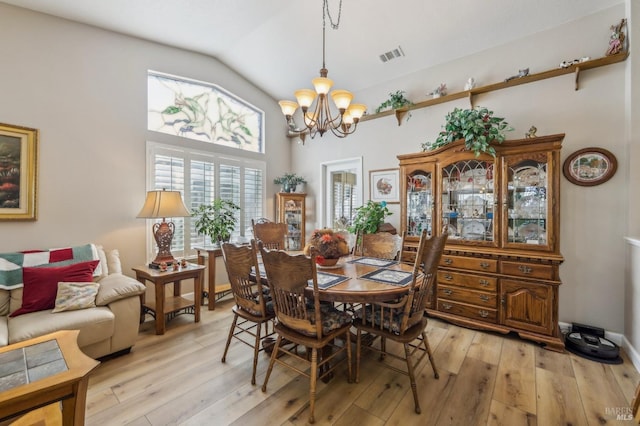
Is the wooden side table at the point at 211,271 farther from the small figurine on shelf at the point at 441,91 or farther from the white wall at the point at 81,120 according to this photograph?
the small figurine on shelf at the point at 441,91

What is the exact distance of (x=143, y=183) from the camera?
139 inches

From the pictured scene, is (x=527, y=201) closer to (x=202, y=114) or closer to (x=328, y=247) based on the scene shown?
(x=328, y=247)

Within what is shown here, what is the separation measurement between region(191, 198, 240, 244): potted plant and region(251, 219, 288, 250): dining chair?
2.06 ft

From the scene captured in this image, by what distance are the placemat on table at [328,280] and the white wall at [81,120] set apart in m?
2.64

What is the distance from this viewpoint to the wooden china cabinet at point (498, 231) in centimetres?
270

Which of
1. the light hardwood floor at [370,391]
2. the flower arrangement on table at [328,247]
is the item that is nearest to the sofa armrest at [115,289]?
the light hardwood floor at [370,391]

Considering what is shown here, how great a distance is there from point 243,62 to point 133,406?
4.32 metres

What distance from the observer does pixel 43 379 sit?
4.18 ft

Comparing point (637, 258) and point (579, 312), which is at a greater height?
point (637, 258)

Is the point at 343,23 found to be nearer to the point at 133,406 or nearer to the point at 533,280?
the point at 533,280

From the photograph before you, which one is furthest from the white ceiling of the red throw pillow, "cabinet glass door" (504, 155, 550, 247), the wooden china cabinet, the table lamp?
A: the red throw pillow

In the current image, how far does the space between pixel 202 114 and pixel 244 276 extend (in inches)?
119

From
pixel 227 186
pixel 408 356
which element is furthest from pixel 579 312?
pixel 227 186

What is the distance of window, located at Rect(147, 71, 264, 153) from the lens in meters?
3.75
